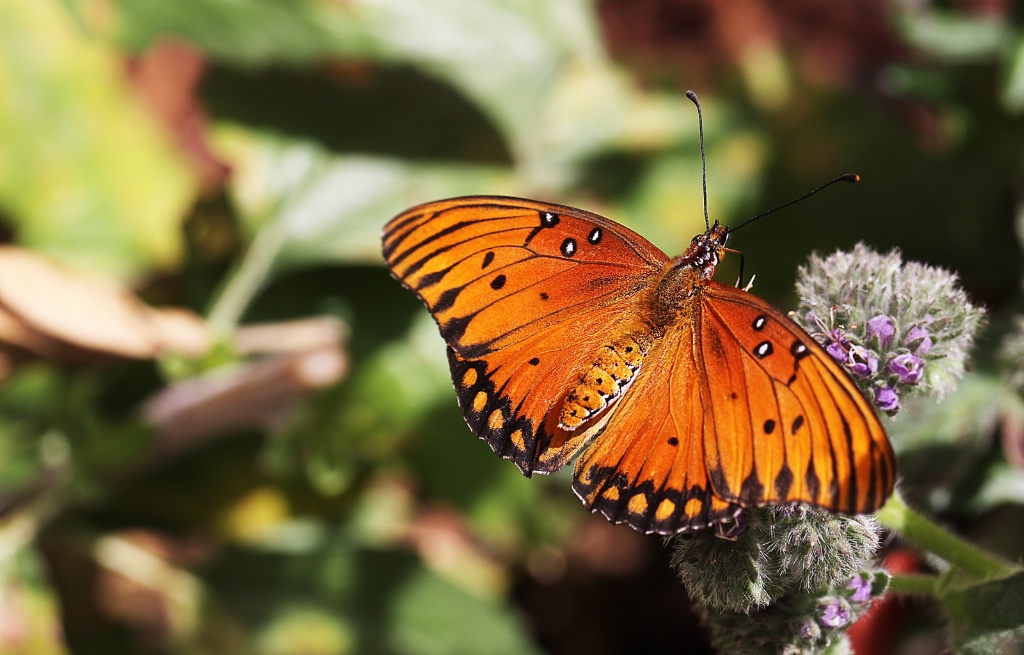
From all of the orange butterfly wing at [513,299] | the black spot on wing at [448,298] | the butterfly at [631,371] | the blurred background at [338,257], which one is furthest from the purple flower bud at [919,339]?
the blurred background at [338,257]

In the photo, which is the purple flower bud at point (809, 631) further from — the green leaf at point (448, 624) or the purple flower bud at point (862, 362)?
the green leaf at point (448, 624)

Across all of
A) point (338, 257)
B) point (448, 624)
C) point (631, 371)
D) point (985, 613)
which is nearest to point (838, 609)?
point (985, 613)

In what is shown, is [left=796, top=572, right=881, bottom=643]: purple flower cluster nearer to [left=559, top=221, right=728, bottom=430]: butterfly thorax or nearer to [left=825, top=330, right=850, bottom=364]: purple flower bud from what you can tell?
[left=825, top=330, right=850, bottom=364]: purple flower bud

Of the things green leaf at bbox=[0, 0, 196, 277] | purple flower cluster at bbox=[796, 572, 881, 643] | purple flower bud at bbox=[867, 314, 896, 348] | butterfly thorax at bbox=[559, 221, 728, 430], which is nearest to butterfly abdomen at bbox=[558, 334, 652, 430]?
butterfly thorax at bbox=[559, 221, 728, 430]

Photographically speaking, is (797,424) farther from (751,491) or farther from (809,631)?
(809,631)

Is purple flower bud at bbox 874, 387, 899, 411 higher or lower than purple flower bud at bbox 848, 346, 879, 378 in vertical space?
lower

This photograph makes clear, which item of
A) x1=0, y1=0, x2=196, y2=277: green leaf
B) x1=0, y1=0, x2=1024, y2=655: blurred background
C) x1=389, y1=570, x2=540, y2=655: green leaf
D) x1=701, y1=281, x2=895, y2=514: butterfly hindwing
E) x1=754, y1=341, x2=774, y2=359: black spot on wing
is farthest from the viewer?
x1=0, y1=0, x2=196, y2=277: green leaf
